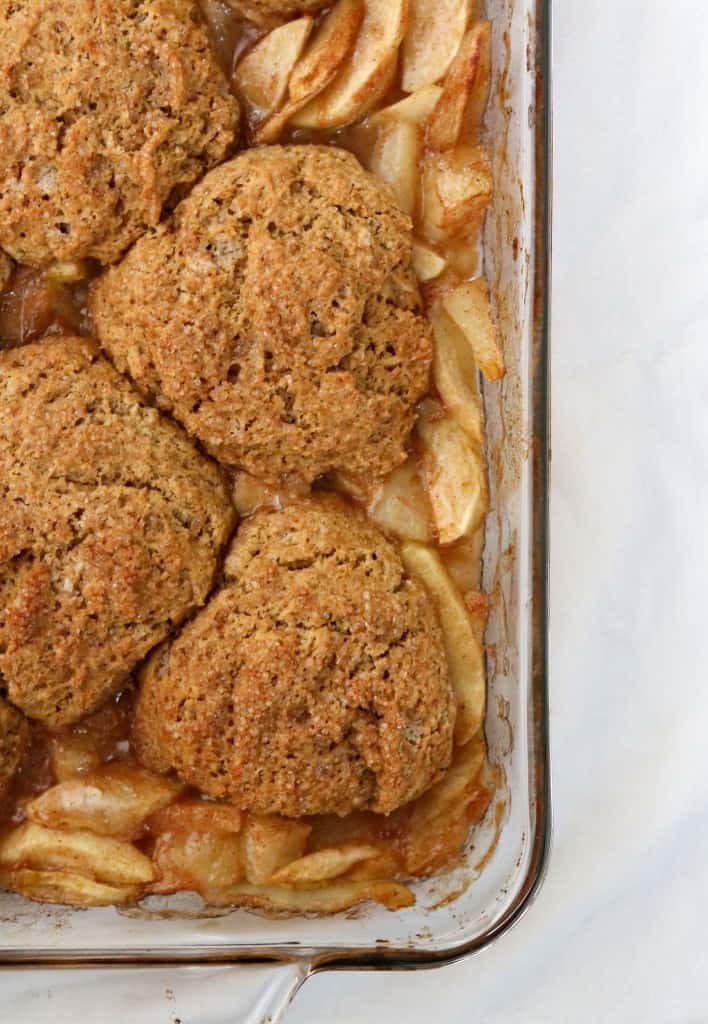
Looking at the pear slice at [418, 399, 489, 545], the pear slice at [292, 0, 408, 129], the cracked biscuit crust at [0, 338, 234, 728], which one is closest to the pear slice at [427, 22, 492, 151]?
the pear slice at [292, 0, 408, 129]

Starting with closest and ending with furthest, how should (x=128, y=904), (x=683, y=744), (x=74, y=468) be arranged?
(x=74, y=468) < (x=128, y=904) < (x=683, y=744)

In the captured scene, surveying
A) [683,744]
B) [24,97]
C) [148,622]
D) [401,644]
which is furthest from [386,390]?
[683,744]

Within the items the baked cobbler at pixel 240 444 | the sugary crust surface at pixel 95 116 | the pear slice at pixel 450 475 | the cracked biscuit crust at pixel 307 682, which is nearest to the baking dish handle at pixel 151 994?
the baked cobbler at pixel 240 444

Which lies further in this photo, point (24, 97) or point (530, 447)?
point (530, 447)

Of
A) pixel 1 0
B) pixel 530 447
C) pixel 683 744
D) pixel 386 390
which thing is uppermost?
pixel 1 0

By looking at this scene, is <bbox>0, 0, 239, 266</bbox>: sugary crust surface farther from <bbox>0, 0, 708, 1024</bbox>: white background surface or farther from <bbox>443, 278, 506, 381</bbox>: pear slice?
<bbox>0, 0, 708, 1024</bbox>: white background surface

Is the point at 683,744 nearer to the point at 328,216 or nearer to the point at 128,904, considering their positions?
the point at 128,904
